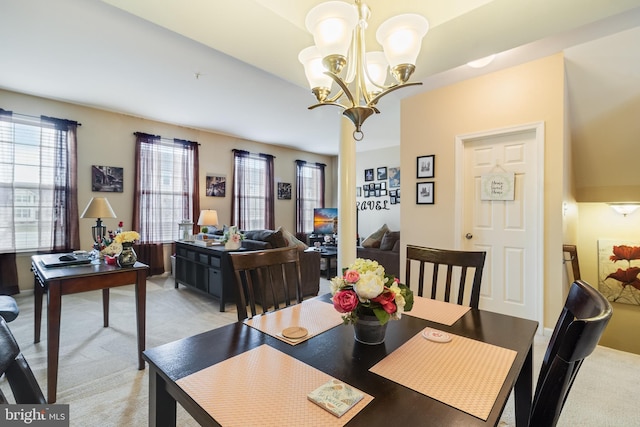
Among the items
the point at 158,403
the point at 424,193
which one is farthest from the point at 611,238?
the point at 158,403

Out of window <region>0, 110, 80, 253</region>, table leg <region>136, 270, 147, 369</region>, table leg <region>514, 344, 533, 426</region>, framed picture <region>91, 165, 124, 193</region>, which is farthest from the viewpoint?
framed picture <region>91, 165, 124, 193</region>

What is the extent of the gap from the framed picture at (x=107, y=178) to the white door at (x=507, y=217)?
500 cm

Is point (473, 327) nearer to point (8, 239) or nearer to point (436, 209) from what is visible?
point (436, 209)

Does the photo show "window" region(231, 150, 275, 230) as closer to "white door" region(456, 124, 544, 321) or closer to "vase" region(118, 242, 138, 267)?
"vase" region(118, 242, 138, 267)

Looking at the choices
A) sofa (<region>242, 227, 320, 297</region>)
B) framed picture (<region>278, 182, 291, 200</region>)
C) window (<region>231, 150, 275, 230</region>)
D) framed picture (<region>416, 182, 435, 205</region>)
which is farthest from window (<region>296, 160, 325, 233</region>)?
framed picture (<region>416, 182, 435, 205</region>)

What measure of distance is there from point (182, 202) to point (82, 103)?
2037 mm

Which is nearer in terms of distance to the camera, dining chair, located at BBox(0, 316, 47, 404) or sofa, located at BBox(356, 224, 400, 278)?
dining chair, located at BBox(0, 316, 47, 404)

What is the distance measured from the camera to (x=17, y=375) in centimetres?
70

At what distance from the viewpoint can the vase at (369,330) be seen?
1.09 metres

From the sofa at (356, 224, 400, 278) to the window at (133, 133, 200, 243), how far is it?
330 cm

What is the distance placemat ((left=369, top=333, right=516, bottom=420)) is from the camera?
806mm

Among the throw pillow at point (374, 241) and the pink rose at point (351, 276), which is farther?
the throw pillow at point (374, 241)

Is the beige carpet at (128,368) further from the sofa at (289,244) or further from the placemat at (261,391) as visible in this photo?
the placemat at (261,391)

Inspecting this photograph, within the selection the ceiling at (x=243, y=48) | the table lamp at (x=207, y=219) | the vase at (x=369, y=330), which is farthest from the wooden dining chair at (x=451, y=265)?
the table lamp at (x=207, y=219)
